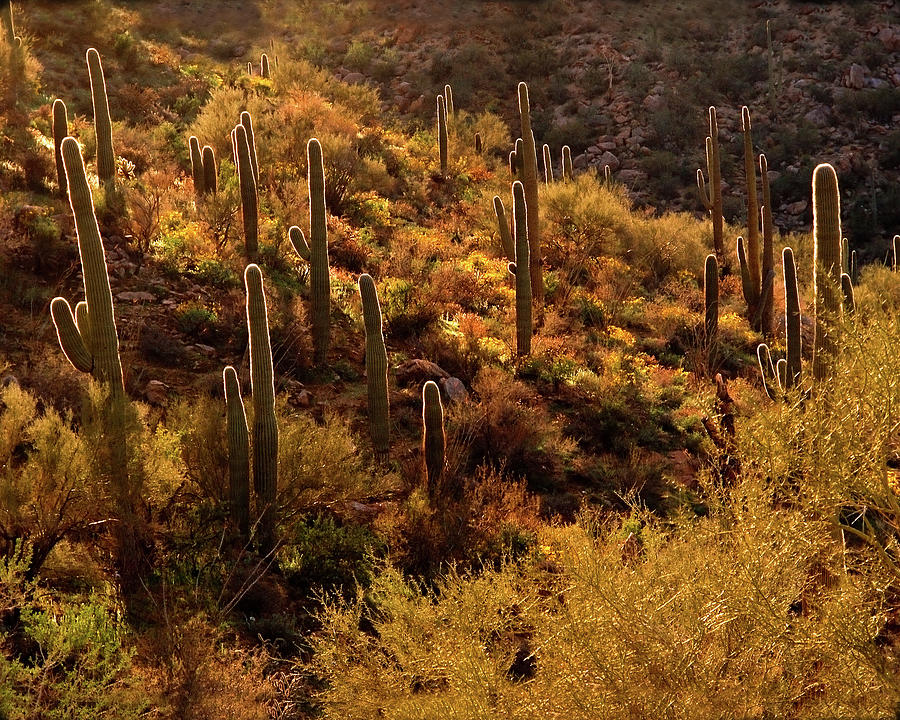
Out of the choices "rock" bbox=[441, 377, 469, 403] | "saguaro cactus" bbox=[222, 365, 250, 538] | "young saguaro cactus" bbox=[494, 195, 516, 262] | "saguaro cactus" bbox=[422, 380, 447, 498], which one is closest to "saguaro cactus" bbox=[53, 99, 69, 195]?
"rock" bbox=[441, 377, 469, 403]

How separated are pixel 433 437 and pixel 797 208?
23.8m

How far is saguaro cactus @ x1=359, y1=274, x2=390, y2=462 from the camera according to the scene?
10859 mm

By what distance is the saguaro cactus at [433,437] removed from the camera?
1002 cm

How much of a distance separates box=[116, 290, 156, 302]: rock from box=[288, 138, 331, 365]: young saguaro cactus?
2.62 metres

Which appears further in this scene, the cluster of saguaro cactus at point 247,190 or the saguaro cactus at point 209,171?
the saguaro cactus at point 209,171

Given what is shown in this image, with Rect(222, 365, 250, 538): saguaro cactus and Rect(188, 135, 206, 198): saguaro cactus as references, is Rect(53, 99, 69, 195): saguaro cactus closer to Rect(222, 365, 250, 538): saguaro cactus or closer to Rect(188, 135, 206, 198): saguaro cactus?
Rect(188, 135, 206, 198): saguaro cactus

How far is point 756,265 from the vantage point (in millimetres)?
19703

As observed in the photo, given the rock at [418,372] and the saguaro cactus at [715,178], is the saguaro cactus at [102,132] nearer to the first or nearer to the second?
the rock at [418,372]

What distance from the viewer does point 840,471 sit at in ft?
18.4

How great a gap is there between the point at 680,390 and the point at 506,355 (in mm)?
3204

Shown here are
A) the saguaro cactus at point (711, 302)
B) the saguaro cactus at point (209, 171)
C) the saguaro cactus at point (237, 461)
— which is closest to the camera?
the saguaro cactus at point (237, 461)

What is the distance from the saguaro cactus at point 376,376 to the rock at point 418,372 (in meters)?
2.65

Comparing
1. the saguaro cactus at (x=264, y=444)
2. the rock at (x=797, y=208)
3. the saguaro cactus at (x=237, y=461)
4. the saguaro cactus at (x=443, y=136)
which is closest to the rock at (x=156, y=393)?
the saguaro cactus at (x=264, y=444)

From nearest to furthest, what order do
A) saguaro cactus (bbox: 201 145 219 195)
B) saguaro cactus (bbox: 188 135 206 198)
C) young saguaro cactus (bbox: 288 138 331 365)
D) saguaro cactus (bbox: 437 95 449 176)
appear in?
young saguaro cactus (bbox: 288 138 331 365) < saguaro cactus (bbox: 201 145 219 195) < saguaro cactus (bbox: 188 135 206 198) < saguaro cactus (bbox: 437 95 449 176)
